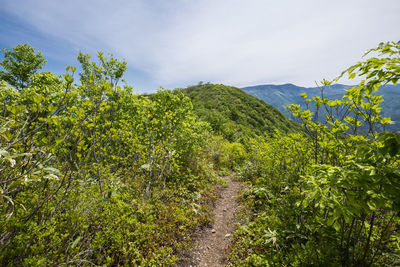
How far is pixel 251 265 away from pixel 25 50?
26062 millimetres

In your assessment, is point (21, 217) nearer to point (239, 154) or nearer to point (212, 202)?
point (212, 202)

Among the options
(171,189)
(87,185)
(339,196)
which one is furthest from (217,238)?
(339,196)

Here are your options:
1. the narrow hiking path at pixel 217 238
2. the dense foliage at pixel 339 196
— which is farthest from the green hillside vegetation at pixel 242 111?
the dense foliage at pixel 339 196

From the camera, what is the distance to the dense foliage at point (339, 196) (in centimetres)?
160

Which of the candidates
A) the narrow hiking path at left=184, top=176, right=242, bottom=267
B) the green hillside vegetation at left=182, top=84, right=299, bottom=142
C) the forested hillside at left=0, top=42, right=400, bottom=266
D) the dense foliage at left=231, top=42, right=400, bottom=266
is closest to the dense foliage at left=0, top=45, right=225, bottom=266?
the forested hillside at left=0, top=42, right=400, bottom=266

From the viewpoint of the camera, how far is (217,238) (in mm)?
4969

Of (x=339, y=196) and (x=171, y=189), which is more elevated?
(x=339, y=196)

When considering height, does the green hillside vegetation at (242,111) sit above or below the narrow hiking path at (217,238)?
above

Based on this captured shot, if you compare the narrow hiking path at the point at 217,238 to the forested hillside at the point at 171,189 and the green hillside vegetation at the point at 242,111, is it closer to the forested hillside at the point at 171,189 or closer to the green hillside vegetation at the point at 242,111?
the forested hillside at the point at 171,189

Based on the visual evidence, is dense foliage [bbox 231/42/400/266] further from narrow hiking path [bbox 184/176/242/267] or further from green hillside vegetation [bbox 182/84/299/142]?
green hillside vegetation [bbox 182/84/299/142]

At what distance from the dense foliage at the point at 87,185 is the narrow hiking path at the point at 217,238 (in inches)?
15.2

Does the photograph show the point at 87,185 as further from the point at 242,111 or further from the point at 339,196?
the point at 242,111

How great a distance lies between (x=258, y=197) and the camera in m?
6.61

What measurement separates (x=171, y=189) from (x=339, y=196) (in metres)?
5.41
